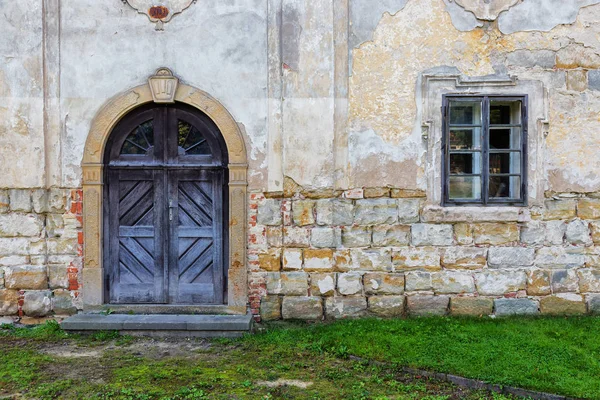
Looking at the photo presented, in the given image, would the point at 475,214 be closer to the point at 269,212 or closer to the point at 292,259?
the point at 292,259

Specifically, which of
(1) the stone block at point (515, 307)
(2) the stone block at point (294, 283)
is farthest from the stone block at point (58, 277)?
(1) the stone block at point (515, 307)

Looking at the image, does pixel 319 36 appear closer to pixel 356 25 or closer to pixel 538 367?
pixel 356 25

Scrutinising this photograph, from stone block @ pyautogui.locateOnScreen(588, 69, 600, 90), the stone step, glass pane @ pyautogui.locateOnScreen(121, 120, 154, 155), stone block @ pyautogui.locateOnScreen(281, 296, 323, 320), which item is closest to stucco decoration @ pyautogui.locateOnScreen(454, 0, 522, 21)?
stone block @ pyautogui.locateOnScreen(588, 69, 600, 90)

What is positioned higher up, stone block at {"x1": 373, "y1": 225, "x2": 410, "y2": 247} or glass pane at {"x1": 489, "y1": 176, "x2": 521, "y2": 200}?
glass pane at {"x1": 489, "y1": 176, "x2": 521, "y2": 200}

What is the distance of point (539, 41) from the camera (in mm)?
6254

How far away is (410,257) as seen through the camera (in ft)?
20.7

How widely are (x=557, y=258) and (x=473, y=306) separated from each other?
1.18 m

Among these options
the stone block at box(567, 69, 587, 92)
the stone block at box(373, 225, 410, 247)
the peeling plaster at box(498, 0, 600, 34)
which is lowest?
the stone block at box(373, 225, 410, 247)

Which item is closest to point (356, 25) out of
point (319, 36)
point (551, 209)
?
point (319, 36)

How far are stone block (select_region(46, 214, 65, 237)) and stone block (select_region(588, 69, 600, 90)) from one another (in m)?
6.60

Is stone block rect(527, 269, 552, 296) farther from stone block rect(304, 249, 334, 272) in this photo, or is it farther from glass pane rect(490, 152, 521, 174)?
stone block rect(304, 249, 334, 272)

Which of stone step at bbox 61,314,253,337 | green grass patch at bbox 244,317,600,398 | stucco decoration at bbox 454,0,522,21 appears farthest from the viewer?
stucco decoration at bbox 454,0,522,21

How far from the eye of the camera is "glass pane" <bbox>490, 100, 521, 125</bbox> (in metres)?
6.43

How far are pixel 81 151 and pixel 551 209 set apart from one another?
574 centimetres
